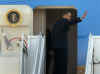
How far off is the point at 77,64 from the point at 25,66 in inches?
63.2

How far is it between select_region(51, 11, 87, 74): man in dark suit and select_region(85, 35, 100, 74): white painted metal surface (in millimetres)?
1125

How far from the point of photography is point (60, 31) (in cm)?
527

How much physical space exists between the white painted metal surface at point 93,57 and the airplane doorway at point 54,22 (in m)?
1.39

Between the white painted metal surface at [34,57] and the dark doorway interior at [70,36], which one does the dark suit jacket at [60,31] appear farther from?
the white painted metal surface at [34,57]

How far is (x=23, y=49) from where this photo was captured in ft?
13.6

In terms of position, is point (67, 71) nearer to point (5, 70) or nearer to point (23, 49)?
point (5, 70)

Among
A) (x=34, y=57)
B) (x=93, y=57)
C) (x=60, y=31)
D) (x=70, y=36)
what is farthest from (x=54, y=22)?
(x=93, y=57)

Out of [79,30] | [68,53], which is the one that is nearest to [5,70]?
[68,53]

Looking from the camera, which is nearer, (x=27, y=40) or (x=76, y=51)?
(x=27, y=40)

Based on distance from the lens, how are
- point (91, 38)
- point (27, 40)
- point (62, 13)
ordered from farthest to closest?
point (62, 13), point (27, 40), point (91, 38)

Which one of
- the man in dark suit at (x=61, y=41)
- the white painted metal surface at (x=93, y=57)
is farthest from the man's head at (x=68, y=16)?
the white painted metal surface at (x=93, y=57)

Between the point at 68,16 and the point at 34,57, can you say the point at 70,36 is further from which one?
the point at 34,57

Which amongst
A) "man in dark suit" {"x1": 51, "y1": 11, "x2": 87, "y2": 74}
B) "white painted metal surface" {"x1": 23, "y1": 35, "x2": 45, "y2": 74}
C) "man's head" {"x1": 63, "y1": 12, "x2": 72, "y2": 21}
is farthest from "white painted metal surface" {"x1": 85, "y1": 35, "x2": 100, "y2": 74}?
"man's head" {"x1": 63, "y1": 12, "x2": 72, "y2": 21}

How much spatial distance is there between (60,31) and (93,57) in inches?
53.3
